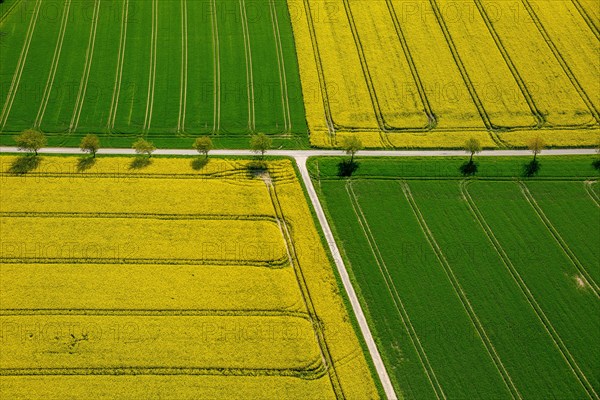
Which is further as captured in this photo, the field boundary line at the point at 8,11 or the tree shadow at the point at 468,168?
the field boundary line at the point at 8,11

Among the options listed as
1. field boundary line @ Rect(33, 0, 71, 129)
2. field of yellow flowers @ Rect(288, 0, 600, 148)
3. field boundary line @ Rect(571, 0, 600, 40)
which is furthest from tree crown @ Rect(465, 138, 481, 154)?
field boundary line @ Rect(33, 0, 71, 129)

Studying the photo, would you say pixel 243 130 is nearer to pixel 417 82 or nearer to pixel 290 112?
pixel 290 112

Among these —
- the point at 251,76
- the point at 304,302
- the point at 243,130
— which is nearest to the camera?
the point at 304,302

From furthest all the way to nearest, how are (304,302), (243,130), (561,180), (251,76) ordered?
(251,76)
(243,130)
(561,180)
(304,302)

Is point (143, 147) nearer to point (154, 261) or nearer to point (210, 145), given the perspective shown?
point (210, 145)

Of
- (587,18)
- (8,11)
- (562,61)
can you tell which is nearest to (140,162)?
(8,11)

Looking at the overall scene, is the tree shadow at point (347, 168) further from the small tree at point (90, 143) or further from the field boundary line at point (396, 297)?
the small tree at point (90, 143)

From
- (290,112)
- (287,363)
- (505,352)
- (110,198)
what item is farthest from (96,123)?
(505,352)

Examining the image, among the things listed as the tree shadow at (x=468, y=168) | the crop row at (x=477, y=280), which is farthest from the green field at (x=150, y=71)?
the tree shadow at (x=468, y=168)
